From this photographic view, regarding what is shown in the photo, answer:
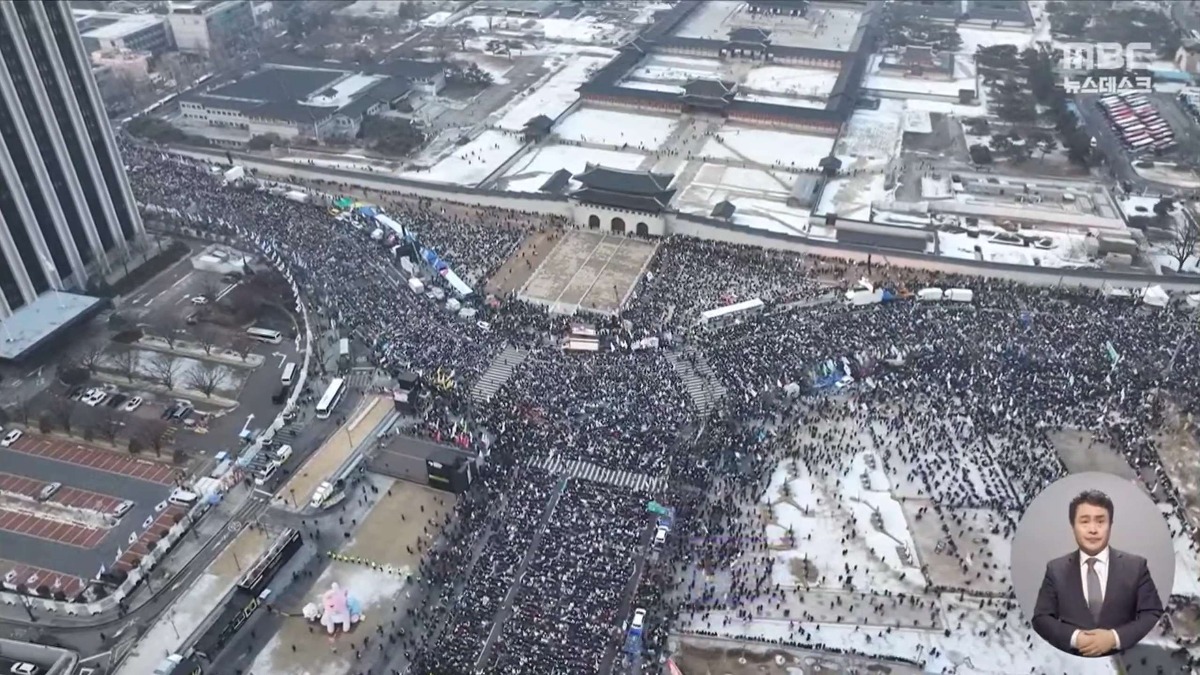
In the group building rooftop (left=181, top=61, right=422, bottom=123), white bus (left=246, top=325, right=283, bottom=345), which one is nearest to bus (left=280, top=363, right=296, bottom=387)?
white bus (left=246, top=325, right=283, bottom=345)

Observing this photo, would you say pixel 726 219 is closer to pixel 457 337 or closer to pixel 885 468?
pixel 457 337

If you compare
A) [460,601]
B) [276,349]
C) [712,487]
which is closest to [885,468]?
[712,487]

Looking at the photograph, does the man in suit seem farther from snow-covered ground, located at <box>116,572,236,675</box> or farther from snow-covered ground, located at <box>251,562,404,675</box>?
snow-covered ground, located at <box>116,572,236,675</box>

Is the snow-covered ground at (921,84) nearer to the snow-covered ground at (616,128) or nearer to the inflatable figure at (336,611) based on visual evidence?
the snow-covered ground at (616,128)

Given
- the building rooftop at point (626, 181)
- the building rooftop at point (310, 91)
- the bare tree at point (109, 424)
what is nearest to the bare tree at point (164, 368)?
the bare tree at point (109, 424)

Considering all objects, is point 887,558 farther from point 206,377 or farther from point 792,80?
point 792,80

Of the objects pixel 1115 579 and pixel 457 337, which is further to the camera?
pixel 457 337
